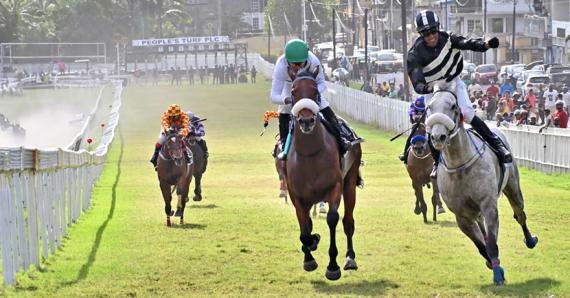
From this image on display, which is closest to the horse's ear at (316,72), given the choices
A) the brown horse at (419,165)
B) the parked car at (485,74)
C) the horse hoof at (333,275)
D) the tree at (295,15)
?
the horse hoof at (333,275)

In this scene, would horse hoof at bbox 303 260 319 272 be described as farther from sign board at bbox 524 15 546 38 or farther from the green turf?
sign board at bbox 524 15 546 38

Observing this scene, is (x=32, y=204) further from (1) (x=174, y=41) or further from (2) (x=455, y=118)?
(1) (x=174, y=41)

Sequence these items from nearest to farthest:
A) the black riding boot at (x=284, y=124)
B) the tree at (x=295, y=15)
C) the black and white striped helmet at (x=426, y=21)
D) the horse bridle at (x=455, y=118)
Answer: the horse bridle at (x=455, y=118) < the black and white striped helmet at (x=426, y=21) < the black riding boot at (x=284, y=124) < the tree at (x=295, y=15)

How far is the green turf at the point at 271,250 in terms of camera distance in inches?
478

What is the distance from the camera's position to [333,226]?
12.8m

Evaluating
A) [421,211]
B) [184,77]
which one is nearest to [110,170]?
[421,211]

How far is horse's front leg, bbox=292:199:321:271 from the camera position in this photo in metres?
12.8

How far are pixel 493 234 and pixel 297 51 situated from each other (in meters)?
3.15

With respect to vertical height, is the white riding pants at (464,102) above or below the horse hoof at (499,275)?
above

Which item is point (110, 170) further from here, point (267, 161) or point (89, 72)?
point (89, 72)

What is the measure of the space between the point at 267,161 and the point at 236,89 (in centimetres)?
5022

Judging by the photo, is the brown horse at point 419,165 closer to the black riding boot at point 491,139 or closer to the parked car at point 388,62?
the black riding boot at point 491,139

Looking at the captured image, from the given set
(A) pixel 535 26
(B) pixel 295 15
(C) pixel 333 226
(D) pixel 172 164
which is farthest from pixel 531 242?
(B) pixel 295 15

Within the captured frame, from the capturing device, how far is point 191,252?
51.1 ft
